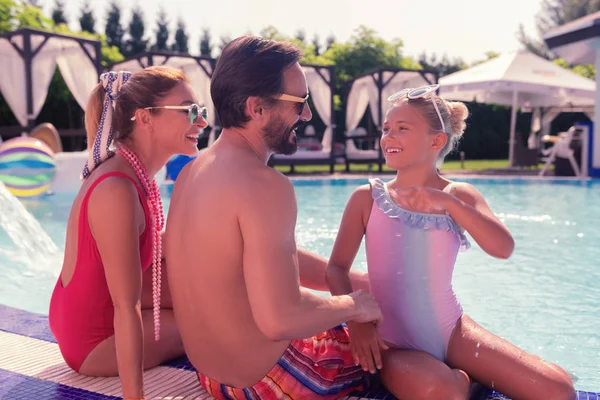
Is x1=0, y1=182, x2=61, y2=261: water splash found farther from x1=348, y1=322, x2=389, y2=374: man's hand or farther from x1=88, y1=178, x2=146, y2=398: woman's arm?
x1=348, y1=322, x2=389, y2=374: man's hand

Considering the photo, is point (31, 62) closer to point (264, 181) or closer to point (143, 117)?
point (143, 117)

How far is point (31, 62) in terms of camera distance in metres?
13.3

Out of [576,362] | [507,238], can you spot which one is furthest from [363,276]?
[576,362]

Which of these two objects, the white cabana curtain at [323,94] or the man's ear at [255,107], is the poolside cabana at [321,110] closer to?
the white cabana curtain at [323,94]

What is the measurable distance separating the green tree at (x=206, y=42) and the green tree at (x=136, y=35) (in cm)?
360

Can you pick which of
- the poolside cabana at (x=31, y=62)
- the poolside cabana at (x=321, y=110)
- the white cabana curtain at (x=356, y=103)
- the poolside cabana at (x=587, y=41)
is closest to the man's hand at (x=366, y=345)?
the poolside cabana at (x=31, y=62)

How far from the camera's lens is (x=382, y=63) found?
1309 inches

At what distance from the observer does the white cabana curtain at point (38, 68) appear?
13.4 metres

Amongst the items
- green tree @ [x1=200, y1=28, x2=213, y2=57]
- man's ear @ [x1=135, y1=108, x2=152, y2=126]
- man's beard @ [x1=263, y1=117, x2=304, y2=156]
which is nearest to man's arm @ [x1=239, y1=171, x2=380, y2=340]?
man's beard @ [x1=263, y1=117, x2=304, y2=156]

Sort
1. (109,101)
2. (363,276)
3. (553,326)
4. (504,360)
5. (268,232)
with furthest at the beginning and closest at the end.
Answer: (553,326) → (363,276) → (109,101) → (504,360) → (268,232)

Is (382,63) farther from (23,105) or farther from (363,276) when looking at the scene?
(363,276)

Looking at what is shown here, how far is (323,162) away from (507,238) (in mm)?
15250

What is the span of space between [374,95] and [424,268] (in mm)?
16962

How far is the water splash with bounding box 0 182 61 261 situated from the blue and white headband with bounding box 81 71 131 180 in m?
4.45
